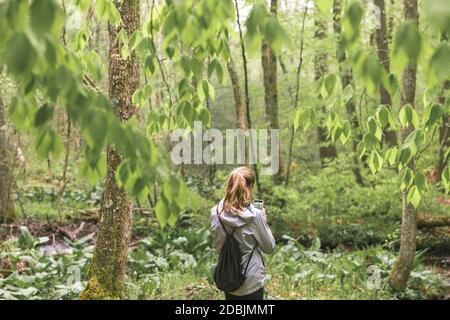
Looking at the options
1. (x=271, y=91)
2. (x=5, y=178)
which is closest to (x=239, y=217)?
(x=271, y=91)

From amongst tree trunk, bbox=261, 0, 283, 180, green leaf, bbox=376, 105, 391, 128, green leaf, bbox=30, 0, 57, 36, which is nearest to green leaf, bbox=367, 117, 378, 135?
green leaf, bbox=376, 105, 391, 128

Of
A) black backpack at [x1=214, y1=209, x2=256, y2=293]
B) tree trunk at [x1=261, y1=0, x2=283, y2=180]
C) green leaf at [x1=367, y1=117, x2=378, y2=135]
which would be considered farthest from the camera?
tree trunk at [x1=261, y1=0, x2=283, y2=180]

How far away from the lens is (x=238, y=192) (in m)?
4.70

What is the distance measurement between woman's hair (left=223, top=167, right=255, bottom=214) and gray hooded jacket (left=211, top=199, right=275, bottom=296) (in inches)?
2.5

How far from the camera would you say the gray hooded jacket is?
4.65 meters

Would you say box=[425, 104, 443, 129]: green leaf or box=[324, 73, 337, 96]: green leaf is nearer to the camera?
box=[324, 73, 337, 96]: green leaf

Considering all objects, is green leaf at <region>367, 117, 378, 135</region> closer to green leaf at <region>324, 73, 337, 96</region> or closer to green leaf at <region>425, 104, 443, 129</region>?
green leaf at <region>425, 104, 443, 129</region>

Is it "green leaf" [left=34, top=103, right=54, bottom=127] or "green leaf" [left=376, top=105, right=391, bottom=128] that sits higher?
"green leaf" [left=376, top=105, right=391, bottom=128]

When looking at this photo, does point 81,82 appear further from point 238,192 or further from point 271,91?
point 271,91

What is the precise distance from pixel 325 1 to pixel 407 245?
22.1 feet

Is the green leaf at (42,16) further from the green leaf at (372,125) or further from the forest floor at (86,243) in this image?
the forest floor at (86,243)

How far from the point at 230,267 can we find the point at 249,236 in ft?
1.06

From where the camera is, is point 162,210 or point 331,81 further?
point 331,81
